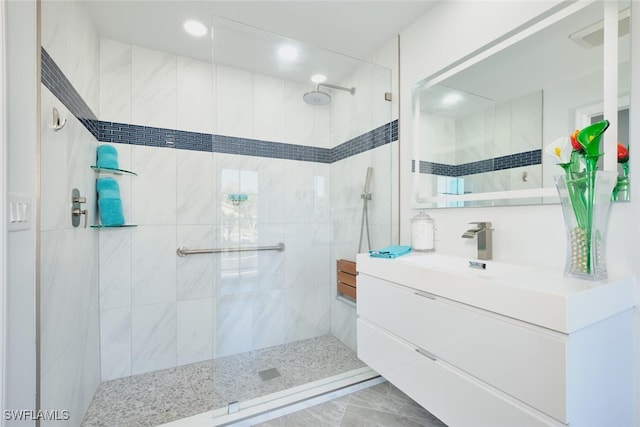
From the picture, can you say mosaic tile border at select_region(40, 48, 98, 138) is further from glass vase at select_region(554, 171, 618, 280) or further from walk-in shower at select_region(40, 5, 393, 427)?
glass vase at select_region(554, 171, 618, 280)

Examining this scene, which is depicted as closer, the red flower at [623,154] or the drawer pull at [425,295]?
the red flower at [623,154]

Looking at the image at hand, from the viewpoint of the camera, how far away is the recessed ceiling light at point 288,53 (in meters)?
1.80

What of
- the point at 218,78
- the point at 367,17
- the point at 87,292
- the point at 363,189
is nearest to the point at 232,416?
the point at 87,292

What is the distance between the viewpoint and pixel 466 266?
1.33 metres

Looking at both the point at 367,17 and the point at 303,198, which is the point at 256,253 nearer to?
the point at 303,198

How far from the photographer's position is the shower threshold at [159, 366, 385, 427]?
1.43 m

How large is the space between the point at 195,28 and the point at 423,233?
1.98 metres

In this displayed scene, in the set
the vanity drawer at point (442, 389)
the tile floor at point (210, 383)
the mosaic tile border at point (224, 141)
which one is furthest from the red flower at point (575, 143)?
the tile floor at point (210, 383)

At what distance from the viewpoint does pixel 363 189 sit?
2064 millimetres

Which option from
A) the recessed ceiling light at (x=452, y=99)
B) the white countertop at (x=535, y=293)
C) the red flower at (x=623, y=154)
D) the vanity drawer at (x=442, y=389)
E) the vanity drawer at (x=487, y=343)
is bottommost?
the vanity drawer at (x=442, y=389)

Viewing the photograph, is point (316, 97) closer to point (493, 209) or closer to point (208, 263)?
point (493, 209)

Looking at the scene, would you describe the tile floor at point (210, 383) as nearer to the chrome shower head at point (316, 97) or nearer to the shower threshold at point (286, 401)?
the shower threshold at point (286, 401)

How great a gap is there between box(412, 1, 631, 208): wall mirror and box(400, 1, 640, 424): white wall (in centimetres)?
5

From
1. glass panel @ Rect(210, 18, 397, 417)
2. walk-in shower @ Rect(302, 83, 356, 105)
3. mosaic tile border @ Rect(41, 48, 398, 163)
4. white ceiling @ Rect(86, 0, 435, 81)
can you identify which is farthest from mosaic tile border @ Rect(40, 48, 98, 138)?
walk-in shower @ Rect(302, 83, 356, 105)
